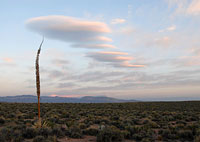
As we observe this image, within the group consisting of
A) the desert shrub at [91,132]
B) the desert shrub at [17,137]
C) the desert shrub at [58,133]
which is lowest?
the desert shrub at [91,132]

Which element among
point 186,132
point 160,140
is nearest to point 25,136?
point 160,140

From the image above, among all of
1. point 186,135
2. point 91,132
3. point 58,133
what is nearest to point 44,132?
point 58,133

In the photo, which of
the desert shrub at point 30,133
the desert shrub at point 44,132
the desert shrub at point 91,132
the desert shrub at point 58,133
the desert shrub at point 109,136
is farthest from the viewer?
the desert shrub at point 91,132

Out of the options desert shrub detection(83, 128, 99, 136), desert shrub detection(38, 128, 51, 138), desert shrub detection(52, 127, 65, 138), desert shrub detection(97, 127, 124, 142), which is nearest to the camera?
desert shrub detection(97, 127, 124, 142)

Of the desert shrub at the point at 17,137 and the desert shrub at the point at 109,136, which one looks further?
the desert shrub at the point at 109,136

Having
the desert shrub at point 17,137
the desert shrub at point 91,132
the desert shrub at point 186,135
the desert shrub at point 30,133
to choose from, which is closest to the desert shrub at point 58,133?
the desert shrub at point 30,133

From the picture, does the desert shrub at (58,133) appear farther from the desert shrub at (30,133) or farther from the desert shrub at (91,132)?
the desert shrub at (91,132)

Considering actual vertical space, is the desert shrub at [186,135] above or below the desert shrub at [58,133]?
below

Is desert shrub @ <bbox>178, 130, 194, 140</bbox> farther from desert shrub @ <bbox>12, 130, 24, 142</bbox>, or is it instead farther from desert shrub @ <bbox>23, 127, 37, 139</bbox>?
desert shrub @ <bbox>12, 130, 24, 142</bbox>

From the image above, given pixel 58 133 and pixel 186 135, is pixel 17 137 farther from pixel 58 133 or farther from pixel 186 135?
pixel 186 135

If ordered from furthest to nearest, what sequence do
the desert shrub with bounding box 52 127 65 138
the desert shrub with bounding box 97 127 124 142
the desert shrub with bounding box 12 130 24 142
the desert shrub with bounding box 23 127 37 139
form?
the desert shrub with bounding box 52 127 65 138, the desert shrub with bounding box 23 127 37 139, the desert shrub with bounding box 97 127 124 142, the desert shrub with bounding box 12 130 24 142

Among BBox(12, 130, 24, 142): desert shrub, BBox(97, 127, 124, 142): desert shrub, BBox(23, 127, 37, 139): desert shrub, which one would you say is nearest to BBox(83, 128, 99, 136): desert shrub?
BBox(97, 127, 124, 142): desert shrub

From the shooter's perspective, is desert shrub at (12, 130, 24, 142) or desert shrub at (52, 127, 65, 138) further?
desert shrub at (52, 127, 65, 138)

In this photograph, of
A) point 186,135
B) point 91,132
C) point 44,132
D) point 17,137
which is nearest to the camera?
point 17,137
